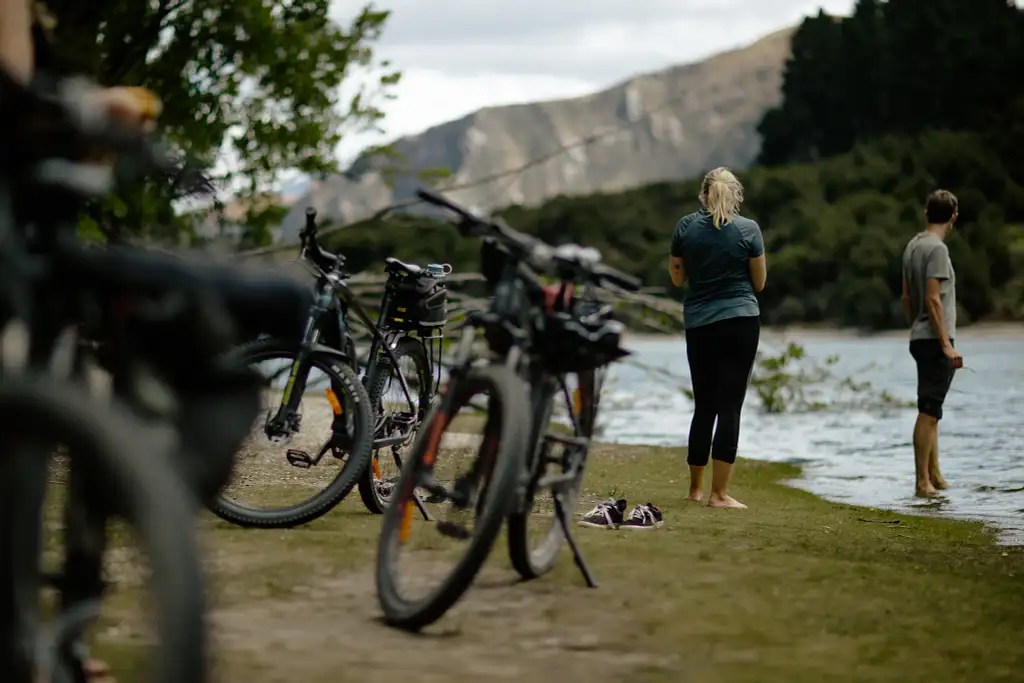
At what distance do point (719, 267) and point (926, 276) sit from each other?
257 cm

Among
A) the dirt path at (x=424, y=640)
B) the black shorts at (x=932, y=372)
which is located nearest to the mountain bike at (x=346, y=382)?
the dirt path at (x=424, y=640)

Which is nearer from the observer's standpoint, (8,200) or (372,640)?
(8,200)

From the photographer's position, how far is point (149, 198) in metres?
9.90

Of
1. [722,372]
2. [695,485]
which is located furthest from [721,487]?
[722,372]

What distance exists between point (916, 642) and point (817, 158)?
446 feet

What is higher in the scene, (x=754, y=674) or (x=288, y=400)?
(x=288, y=400)

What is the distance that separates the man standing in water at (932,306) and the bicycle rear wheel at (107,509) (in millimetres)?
8911

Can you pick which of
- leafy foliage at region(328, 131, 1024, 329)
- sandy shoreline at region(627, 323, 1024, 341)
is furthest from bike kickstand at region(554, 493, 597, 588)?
sandy shoreline at region(627, 323, 1024, 341)

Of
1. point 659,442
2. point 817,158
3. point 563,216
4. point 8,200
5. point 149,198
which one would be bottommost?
point 659,442

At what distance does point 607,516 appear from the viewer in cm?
765

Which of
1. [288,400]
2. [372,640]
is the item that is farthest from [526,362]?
[288,400]

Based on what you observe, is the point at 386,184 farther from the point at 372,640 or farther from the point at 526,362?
the point at 372,640

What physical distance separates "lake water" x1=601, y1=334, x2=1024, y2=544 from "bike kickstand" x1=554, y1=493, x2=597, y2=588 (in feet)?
2.40

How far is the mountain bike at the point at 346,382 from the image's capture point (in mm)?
6848
